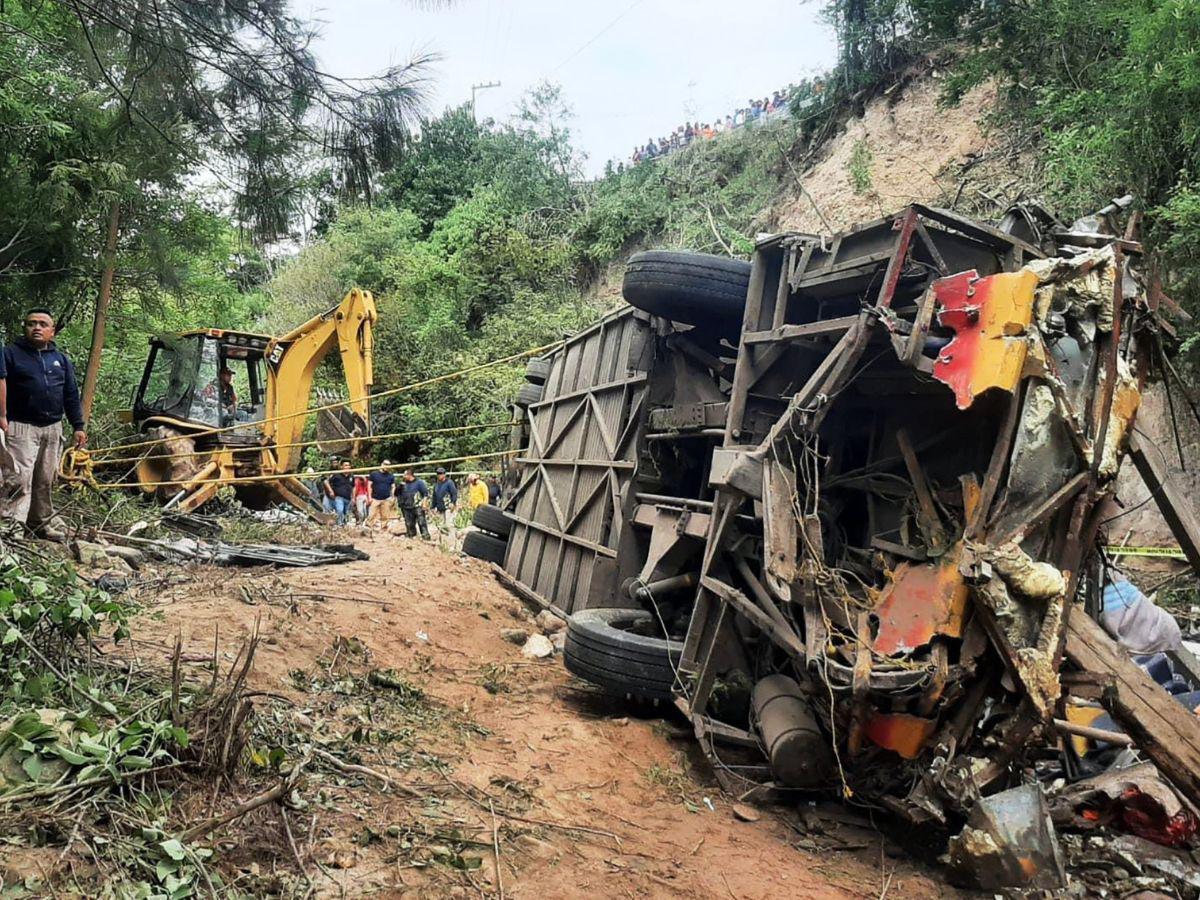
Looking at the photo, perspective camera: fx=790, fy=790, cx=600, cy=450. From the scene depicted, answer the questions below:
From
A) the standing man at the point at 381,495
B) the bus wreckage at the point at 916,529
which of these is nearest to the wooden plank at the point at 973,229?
the bus wreckage at the point at 916,529

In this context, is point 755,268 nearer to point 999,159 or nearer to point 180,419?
point 180,419

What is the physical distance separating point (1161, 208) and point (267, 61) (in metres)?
8.13

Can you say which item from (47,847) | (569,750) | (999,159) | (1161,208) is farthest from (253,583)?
(999,159)

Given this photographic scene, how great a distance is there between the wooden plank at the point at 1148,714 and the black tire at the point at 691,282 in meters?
3.12

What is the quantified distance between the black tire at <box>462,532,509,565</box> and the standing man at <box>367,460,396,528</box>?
17.9 ft

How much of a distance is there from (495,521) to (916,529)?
6.76 meters

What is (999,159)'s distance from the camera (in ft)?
45.2

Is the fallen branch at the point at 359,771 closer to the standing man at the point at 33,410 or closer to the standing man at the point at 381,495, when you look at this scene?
the standing man at the point at 33,410

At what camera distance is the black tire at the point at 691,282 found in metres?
5.77

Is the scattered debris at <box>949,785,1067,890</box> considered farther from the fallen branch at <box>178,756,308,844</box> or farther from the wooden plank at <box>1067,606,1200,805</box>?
the fallen branch at <box>178,756,308,844</box>

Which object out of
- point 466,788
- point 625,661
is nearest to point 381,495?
point 625,661

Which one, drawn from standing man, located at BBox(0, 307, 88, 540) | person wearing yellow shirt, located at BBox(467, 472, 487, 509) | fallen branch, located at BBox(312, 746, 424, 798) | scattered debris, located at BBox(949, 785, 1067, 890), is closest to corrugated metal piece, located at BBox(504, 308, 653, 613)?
fallen branch, located at BBox(312, 746, 424, 798)

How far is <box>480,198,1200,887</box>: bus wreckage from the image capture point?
353 cm

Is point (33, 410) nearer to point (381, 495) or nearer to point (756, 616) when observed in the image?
point (756, 616)
